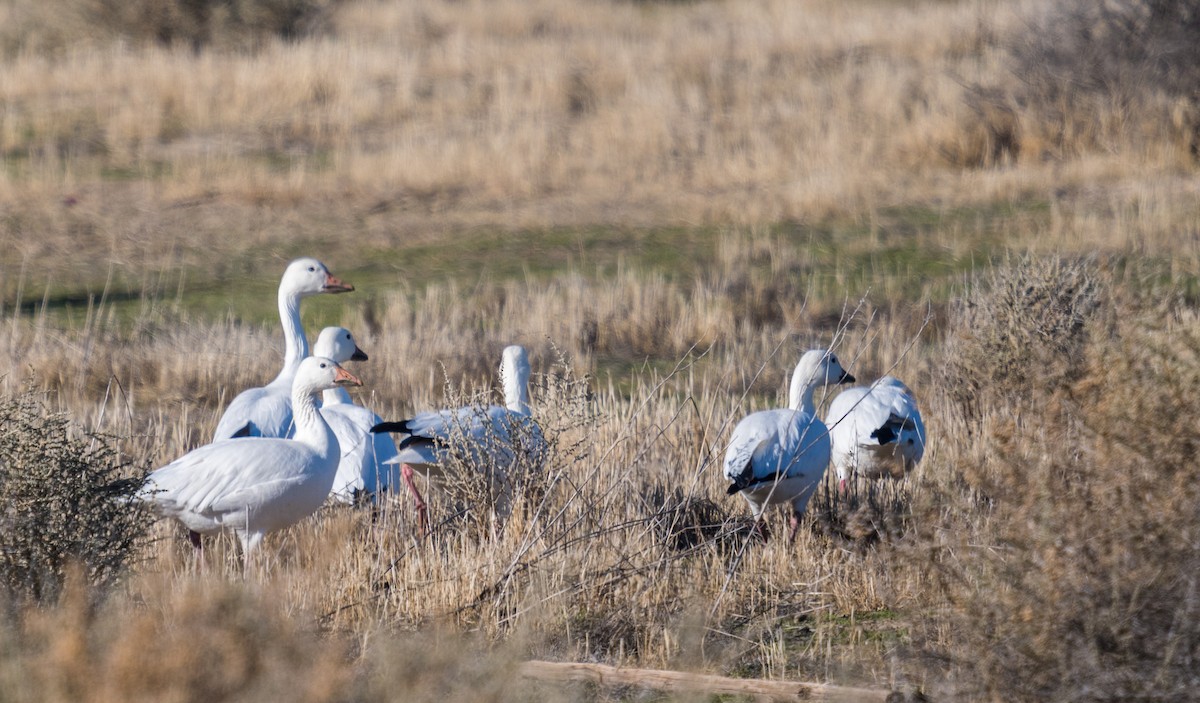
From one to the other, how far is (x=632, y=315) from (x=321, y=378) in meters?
5.13

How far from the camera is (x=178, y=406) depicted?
9.68 m

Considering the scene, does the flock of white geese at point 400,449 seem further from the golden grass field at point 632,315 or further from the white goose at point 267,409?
the golden grass field at point 632,315

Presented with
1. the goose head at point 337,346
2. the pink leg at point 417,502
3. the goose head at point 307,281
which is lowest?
the pink leg at point 417,502

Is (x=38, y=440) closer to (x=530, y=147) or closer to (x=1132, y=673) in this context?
(x=1132, y=673)

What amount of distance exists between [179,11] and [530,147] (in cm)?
1045

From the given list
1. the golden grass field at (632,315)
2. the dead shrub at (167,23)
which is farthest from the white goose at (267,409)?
the dead shrub at (167,23)

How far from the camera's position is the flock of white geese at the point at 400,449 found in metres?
6.09

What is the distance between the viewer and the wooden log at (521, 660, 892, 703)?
4109 mm

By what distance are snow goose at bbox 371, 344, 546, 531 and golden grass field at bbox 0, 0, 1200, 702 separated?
0.14 metres

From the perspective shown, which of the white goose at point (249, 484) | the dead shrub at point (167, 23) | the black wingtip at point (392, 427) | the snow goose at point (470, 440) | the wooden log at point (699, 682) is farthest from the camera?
the dead shrub at point (167, 23)

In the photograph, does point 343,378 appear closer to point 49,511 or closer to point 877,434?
point 49,511

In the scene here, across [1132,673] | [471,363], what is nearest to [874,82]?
[471,363]

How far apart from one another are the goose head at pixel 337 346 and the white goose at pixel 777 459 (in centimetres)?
277

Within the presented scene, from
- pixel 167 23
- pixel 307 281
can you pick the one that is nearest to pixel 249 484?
pixel 307 281
